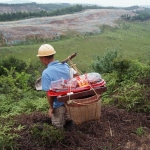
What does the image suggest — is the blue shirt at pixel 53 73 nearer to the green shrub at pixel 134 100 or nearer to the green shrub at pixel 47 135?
the green shrub at pixel 47 135

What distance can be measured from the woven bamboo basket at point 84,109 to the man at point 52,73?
245 millimetres

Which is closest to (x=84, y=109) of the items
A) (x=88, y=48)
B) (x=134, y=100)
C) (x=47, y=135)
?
(x=47, y=135)

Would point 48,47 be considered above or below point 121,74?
above

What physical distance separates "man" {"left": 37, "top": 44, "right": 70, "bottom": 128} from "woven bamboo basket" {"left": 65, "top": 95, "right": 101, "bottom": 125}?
245mm

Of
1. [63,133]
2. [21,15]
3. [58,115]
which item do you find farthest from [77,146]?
[21,15]

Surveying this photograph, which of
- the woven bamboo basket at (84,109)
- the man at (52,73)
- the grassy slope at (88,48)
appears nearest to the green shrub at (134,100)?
the woven bamboo basket at (84,109)

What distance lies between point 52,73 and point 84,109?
2.24 feet

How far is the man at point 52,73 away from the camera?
3.68 meters

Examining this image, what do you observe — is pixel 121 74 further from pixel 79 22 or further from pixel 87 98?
pixel 79 22

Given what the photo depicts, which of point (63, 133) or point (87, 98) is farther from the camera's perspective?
point (63, 133)

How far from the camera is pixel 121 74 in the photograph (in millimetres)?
7676

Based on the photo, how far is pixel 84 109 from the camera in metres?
3.62

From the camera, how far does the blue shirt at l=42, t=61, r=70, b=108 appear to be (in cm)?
368

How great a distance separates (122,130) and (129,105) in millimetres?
867
